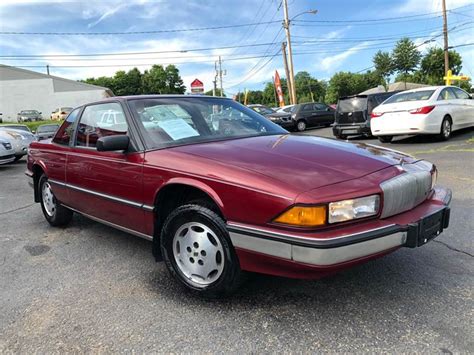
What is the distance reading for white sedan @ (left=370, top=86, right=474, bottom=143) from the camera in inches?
386

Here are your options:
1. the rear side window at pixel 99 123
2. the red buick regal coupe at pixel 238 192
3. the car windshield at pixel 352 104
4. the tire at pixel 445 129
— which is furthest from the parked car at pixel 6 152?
the tire at pixel 445 129

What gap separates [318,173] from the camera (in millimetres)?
2486

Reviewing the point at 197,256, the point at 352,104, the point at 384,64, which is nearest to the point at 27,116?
the point at 352,104

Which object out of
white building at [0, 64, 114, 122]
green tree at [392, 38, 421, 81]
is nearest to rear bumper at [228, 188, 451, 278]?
white building at [0, 64, 114, 122]

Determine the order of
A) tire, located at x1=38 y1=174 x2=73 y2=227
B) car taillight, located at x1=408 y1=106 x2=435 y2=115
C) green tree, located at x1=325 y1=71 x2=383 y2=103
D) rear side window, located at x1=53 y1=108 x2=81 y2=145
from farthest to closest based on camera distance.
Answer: green tree, located at x1=325 y1=71 x2=383 y2=103 < car taillight, located at x1=408 y1=106 x2=435 y2=115 < tire, located at x1=38 y1=174 x2=73 y2=227 < rear side window, located at x1=53 y1=108 x2=81 y2=145

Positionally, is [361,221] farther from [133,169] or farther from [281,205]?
[133,169]

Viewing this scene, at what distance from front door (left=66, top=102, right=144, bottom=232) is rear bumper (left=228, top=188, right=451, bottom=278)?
1076 millimetres

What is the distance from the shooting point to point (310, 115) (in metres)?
19.9

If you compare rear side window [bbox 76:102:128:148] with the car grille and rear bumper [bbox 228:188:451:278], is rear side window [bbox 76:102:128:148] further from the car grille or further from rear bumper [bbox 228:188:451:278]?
the car grille

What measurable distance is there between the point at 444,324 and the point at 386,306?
1.15 feet

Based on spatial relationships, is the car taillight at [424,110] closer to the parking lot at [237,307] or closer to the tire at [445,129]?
the tire at [445,129]

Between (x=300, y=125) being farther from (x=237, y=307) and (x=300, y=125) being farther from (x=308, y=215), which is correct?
(x=308, y=215)

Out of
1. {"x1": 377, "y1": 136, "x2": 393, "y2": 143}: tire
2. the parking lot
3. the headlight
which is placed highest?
the headlight

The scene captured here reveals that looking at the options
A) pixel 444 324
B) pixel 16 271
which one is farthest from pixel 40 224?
pixel 444 324
